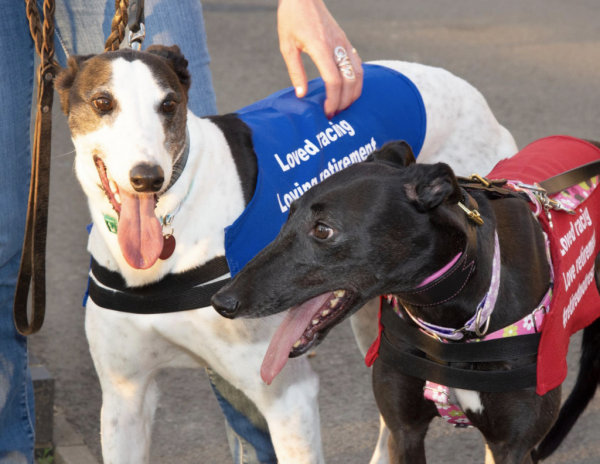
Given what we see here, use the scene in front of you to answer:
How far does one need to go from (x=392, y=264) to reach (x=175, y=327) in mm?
766

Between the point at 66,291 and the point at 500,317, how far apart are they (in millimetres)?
3316

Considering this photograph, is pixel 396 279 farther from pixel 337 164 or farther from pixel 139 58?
pixel 139 58

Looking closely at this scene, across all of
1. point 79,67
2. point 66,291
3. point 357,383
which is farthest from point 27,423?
point 66,291

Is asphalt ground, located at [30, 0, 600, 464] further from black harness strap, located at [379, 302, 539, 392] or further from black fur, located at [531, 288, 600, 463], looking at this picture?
black harness strap, located at [379, 302, 539, 392]

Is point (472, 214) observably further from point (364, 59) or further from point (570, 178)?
point (364, 59)

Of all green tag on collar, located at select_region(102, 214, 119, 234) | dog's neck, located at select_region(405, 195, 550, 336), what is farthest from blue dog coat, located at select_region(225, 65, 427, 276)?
dog's neck, located at select_region(405, 195, 550, 336)

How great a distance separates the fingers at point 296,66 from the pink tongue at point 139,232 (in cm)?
88

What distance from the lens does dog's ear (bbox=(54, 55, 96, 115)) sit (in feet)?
8.63

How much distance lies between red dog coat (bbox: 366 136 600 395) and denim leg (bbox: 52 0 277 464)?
0.64 metres

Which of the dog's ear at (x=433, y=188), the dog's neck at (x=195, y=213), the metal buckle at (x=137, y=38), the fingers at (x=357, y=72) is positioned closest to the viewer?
the dog's ear at (x=433, y=188)

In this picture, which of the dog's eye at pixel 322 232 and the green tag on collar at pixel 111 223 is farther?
the green tag on collar at pixel 111 223

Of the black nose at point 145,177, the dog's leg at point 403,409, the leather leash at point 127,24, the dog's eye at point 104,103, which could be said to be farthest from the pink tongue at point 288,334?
the leather leash at point 127,24

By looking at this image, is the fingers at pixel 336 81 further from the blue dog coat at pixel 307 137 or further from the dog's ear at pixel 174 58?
the dog's ear at pixel 174 58

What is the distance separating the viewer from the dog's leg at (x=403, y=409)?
258 centimetres
